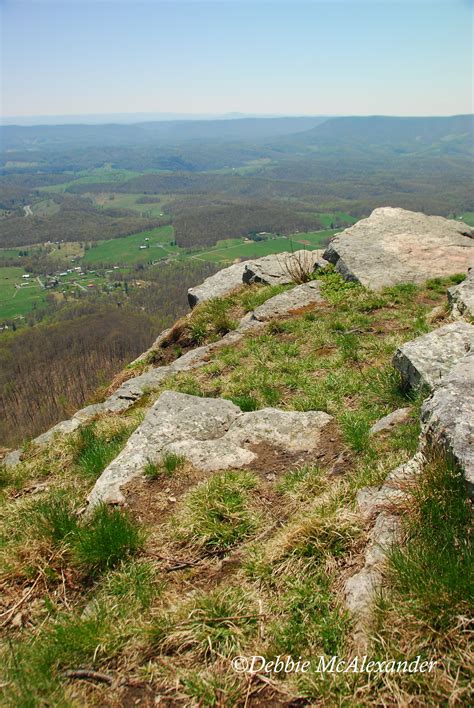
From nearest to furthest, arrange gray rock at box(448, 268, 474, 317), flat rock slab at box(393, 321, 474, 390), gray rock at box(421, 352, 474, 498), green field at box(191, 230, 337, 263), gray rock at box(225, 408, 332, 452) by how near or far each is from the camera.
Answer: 1. gray rock at box(421, 352, 474, 498)
2. gray rock at box(225, 408, 332, 452)
3. flat rock slab at box(393, 321, 474, 390)
4. gray rock at box(448, 268, 474, 317)
5. green field at box(191, 230, 337, 263)

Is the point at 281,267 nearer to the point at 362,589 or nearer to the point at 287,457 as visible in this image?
the point at 287,457

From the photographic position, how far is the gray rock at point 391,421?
20.4ft

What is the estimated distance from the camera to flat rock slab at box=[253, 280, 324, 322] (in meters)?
13.5

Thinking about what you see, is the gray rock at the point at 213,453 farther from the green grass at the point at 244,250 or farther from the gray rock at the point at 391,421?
the green grass at the point at 244,250

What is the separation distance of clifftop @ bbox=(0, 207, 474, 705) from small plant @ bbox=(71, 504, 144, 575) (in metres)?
0.02

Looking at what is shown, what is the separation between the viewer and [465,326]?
752 cm

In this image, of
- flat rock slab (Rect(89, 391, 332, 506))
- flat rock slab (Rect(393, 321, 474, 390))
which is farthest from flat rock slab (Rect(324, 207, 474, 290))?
flat rock slab (Rect(89, 391, 332, 506))

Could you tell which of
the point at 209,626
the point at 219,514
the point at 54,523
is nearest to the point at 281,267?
the point at 219,514

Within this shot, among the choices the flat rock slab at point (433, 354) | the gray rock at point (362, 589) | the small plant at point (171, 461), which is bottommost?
the small plant at point (171, 461)

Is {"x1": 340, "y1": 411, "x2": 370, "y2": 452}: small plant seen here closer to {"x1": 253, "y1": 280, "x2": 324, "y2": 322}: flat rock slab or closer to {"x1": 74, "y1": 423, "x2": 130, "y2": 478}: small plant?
{"x1": 74, "y1": 423, "x2": 130, "y2": 478}: small plant

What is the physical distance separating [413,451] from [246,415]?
2.72 meters

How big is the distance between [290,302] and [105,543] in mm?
10613

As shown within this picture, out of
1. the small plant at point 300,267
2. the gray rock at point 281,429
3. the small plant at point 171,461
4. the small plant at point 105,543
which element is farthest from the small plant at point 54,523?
the small plant at point 300,267

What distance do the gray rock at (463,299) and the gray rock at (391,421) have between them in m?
3.67
